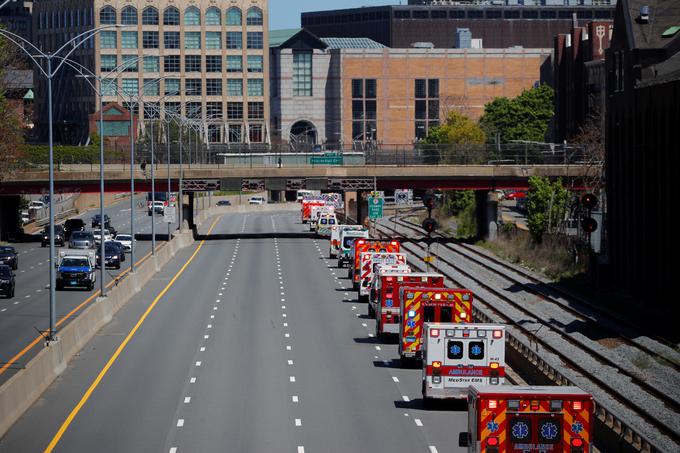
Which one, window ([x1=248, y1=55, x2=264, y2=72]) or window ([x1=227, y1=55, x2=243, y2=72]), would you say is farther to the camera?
window ([x1=248, y1=55, x2=264, y2=72])

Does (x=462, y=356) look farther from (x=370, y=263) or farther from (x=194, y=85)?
(x=194, y=85)

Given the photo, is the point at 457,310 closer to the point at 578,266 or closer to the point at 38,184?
the point at 578,266

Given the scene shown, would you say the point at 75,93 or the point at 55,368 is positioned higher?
the point at 75,93

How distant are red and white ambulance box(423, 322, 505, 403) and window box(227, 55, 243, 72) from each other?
169 m

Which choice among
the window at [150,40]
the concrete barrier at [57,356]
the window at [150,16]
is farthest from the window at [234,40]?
the concrete barrier at [57,356]

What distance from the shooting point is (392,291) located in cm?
4388

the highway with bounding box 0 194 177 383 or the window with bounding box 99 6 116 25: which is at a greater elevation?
the window with bounding box 99 6 116 25

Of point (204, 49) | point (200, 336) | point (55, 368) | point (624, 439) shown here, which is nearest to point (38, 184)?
point (200, 336)

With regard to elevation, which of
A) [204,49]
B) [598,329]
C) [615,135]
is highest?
[204,49]

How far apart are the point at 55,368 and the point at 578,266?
43502 millimetres

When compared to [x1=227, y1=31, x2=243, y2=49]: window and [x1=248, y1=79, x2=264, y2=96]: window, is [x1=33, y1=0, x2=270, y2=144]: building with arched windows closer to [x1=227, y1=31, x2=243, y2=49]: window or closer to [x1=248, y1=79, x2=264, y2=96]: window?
[x1=227, y1=31, x2=243, y2=49]: window

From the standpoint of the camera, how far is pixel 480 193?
103062mm

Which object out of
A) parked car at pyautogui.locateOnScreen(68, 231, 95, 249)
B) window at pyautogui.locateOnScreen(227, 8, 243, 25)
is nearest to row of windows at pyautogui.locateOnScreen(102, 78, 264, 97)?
window at pyautogui.locateOnScreen(227, 8, 243, 25)

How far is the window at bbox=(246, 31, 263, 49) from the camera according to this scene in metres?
198
